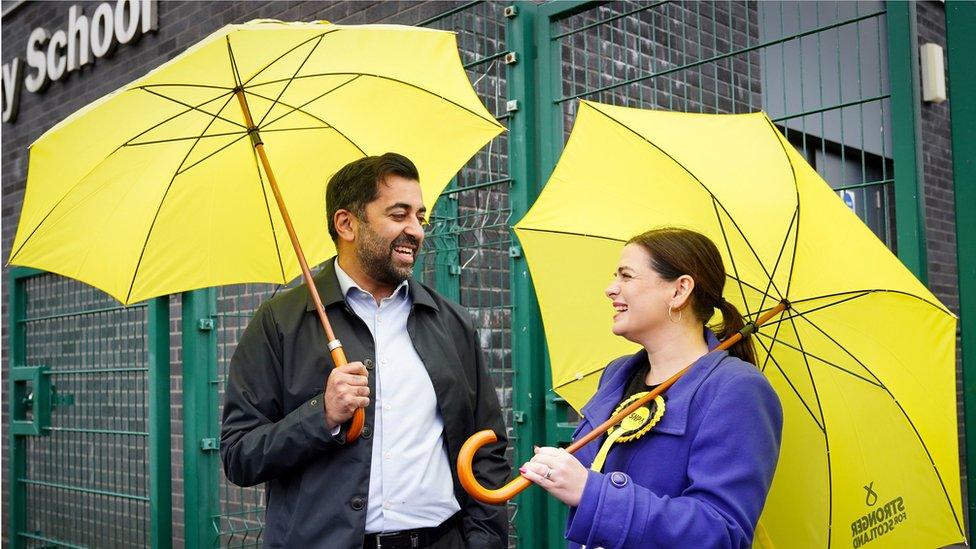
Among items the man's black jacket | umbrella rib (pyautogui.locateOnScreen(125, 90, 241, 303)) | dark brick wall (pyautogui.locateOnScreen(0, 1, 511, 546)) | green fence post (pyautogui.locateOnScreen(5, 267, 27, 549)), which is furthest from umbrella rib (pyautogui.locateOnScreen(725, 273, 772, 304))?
green fence post (pyautogui.locateOnScreen(5, 267, 27, 549))

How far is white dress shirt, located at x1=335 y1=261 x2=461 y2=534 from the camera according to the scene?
103 inches

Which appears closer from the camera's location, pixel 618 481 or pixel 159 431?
pixel 618 481

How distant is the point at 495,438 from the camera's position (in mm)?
2195

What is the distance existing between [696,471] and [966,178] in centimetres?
150

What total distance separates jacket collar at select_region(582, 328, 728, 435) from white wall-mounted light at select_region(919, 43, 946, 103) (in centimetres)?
566

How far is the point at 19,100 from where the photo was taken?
855cm

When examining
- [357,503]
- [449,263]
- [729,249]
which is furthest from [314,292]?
[449,263]

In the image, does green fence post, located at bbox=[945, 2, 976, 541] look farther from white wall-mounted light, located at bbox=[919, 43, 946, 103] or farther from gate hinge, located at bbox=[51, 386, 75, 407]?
gate hinge, located at bbox=[51, 386, 75, 407]

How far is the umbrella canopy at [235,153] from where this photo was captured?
112 inches

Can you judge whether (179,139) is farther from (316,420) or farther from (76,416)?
(76,416)

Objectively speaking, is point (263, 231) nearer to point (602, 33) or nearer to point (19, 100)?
point (602, 33)

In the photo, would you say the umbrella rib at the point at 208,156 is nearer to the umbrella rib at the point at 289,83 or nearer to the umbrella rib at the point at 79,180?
the umbrella rib at the point at 289,83

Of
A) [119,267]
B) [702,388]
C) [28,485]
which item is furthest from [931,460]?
[28,485]

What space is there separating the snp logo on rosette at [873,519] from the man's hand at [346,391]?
45.3 inches
